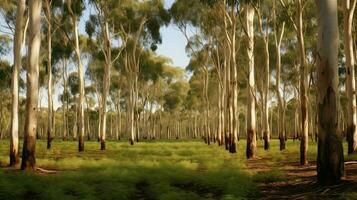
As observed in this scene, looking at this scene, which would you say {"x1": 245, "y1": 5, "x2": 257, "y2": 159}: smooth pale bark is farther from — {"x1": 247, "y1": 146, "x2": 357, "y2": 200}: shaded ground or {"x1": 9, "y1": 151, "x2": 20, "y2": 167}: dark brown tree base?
{"x1": 9, "y1": 151, "x2": 20, "y2": 167}: dark brown tree base

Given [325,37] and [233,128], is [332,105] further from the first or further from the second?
[233,128]

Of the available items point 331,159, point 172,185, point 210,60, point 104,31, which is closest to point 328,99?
point 331,159

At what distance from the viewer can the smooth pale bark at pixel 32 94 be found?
41.0 feet

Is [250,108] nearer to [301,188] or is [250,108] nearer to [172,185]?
[172,185]

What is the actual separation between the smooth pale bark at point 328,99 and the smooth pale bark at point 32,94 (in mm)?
7977

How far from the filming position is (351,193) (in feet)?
23.9

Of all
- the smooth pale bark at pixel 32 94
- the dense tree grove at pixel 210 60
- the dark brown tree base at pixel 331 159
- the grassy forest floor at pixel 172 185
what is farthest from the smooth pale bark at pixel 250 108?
the dark brown tree base at pixel 331 159

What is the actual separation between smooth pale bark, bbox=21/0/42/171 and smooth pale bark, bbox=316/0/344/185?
798 cm

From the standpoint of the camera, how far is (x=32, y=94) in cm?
1273

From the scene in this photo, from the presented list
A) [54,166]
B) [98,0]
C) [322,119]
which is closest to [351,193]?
[322,119]

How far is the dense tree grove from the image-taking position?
29.1ft

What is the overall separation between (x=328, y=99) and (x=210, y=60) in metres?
36.8

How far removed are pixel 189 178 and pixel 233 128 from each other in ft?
32.7

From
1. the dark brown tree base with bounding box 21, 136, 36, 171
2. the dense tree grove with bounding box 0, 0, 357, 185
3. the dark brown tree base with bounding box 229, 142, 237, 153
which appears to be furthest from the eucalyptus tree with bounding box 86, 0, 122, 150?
the dark brown tree base with bounding box 21, 136, 36, 171
